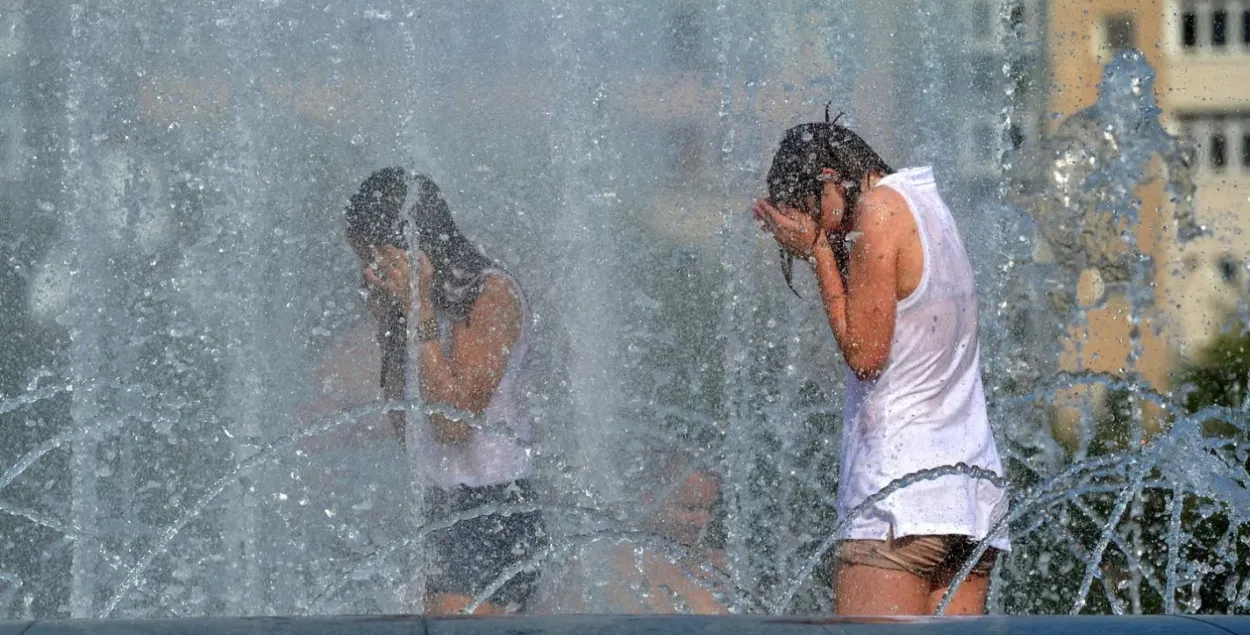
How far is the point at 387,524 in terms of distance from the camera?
5.35 meters

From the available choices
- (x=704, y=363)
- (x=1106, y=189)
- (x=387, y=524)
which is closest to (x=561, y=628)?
(x=387, y=524)

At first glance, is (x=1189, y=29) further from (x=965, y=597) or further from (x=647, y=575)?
(x=965, y=597)

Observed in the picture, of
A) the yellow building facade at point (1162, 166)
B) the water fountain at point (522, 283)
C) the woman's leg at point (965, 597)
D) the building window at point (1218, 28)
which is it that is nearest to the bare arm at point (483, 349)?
the water fountain at point (522, 283)

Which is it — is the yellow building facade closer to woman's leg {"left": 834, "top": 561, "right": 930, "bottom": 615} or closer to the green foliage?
the green foliage

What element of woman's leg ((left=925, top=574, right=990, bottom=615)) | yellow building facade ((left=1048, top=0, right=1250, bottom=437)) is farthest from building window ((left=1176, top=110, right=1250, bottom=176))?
woman's leg ((left=925, top=574, right=990, bottom=615))

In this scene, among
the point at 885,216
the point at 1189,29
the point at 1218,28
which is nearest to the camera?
the point at 885,216

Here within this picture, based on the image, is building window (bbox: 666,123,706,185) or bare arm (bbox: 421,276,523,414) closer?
bare arm (bbox: 421,276,523,414)

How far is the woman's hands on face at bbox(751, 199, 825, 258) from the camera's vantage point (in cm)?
389

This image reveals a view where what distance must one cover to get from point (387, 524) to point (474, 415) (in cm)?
128

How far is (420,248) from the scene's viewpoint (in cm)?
434

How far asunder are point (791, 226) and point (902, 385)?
0.43m

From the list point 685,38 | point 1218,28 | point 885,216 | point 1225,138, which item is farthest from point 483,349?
point 1225,138

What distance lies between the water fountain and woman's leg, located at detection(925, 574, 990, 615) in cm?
52

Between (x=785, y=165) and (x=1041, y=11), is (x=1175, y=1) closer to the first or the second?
(x=1041, y=11)
